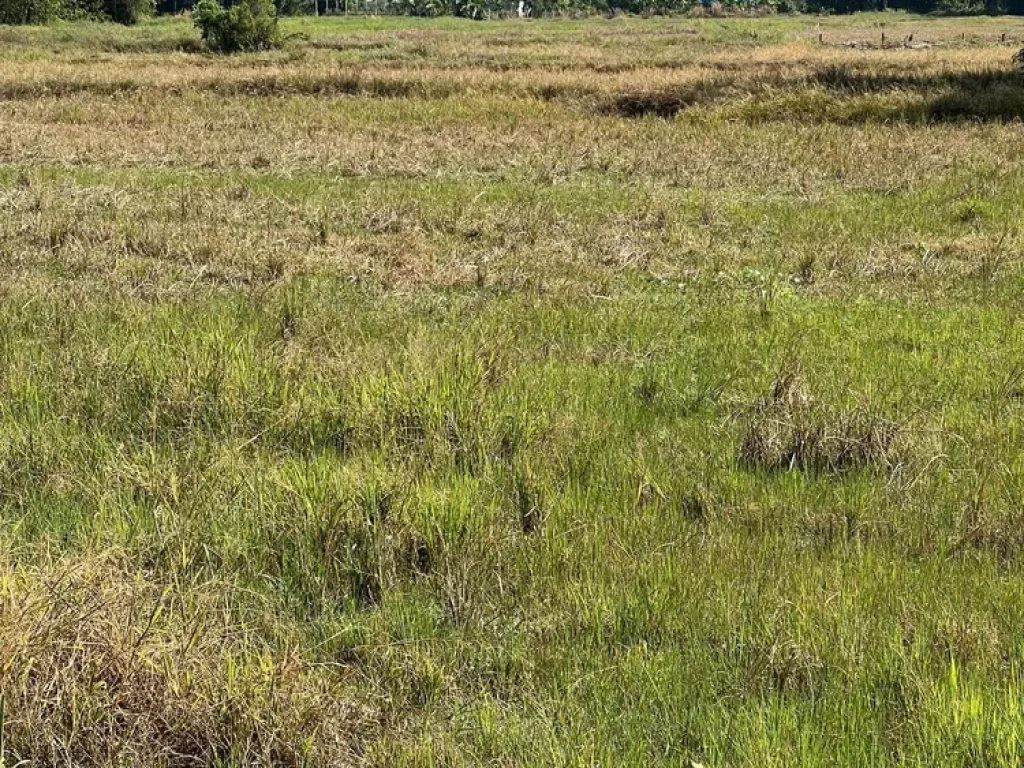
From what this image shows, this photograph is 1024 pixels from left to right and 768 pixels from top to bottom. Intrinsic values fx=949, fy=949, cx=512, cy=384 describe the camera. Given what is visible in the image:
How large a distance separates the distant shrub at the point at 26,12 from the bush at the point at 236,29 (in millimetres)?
21898

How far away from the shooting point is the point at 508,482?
433 cm

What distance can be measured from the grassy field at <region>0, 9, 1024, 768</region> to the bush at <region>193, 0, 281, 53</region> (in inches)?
1212

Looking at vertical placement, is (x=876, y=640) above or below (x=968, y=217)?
below

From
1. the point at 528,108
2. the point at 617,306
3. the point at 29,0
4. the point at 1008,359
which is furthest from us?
the point at 29,0

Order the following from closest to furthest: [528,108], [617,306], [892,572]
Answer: [892,572] < [617,306] < [528,108]

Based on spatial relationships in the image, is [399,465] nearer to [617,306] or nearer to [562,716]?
[562,716]

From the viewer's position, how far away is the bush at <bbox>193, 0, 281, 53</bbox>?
129 feet

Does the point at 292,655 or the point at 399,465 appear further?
the point at 399,465

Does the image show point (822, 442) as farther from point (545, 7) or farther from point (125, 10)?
point (545, 7)

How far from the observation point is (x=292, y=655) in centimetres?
287

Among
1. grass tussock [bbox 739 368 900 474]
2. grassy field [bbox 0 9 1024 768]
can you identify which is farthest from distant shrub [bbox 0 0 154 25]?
grass tussock [bbox 739 368 900 474]

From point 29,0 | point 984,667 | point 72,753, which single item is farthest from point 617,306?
point 29,0

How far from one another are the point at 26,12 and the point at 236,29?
25.5 metres

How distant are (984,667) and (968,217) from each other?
9.16 m
